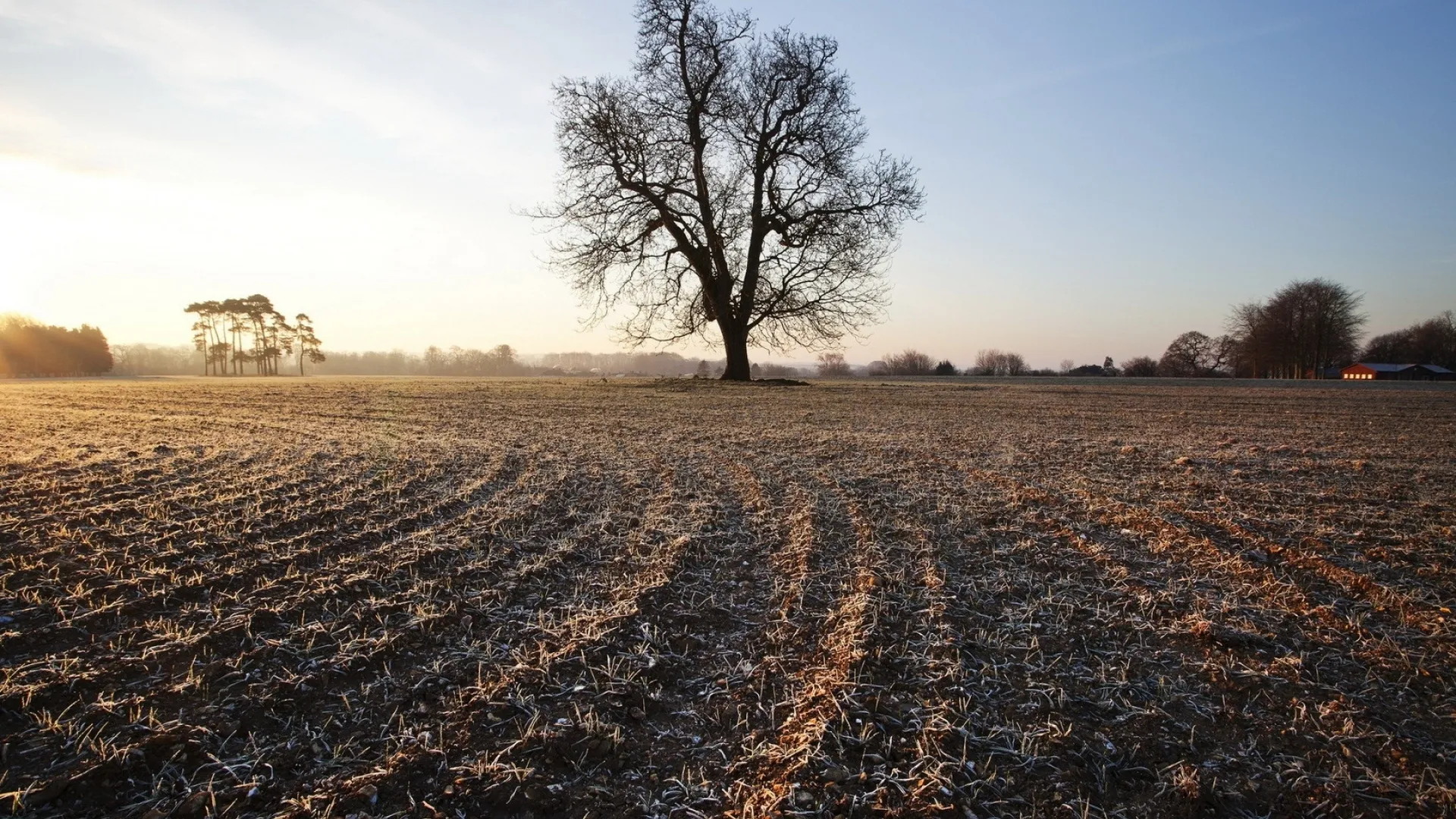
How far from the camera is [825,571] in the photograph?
3.67 m

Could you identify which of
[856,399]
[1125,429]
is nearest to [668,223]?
[856,399]

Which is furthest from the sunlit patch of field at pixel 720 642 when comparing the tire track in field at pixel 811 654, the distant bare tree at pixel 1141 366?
the distant bare tree at pixel 1141 366

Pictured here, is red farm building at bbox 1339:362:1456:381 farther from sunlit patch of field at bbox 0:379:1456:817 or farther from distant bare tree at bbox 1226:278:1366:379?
sunlit patch of field at bbox 0:379:1456:817

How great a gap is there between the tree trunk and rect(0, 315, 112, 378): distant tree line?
6033 cm

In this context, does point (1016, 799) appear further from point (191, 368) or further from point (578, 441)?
point (191, 368)

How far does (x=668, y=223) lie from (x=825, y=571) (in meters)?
19.5

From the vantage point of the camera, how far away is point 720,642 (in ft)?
9.41

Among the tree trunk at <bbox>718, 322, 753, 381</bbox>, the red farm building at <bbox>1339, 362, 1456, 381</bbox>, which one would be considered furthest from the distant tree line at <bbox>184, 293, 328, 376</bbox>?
the red farm building at <bbox>1339, 362, 1456, 381</bbox>

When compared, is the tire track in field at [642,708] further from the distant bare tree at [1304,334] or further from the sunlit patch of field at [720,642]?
the distant bare tree at [1304,334]

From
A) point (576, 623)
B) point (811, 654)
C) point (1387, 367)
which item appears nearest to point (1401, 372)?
point (1387, 367)

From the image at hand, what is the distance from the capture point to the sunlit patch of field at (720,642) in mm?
1949

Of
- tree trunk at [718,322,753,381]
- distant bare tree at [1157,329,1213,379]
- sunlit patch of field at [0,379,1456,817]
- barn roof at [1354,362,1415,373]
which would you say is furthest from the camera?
distant bare tree at [1157,329,1213,379]

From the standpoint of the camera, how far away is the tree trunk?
74.6ft

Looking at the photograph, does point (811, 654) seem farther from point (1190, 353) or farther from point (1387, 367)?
point (1190, 353)
